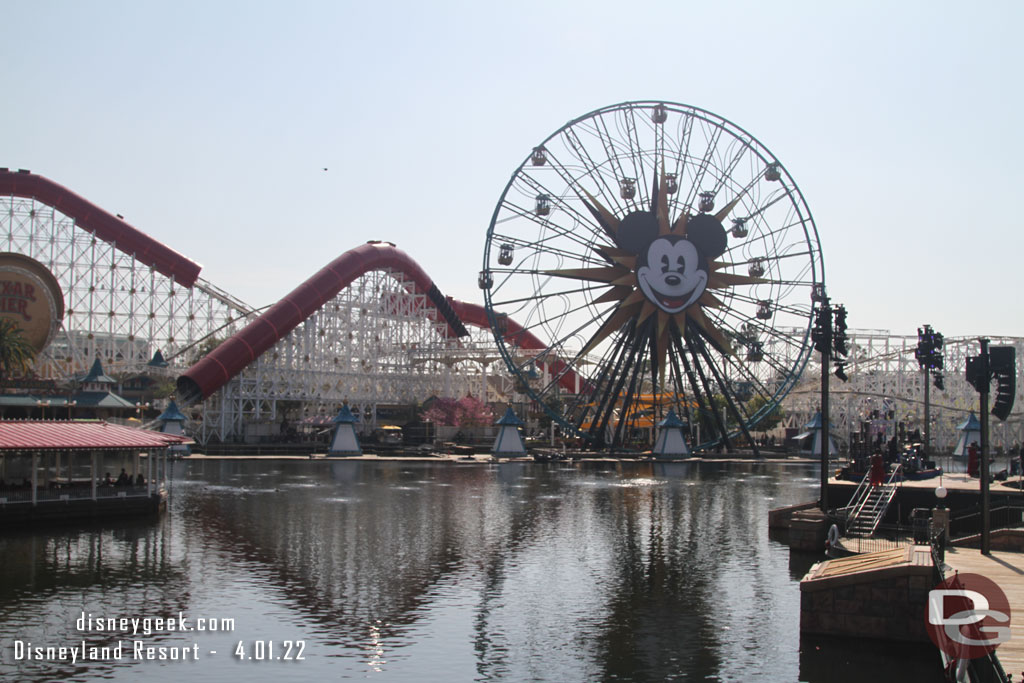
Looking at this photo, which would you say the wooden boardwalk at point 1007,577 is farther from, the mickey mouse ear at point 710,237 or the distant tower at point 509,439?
the distant tower at point 509,439

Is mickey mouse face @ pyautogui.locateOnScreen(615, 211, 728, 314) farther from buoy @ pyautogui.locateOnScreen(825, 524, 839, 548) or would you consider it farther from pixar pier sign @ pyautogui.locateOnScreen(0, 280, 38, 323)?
pixar pier sign @ pyautogui.locateOnScreen(0, 280, 38, 323)

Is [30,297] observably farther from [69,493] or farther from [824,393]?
[824,393]

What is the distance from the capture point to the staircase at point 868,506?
112 feet

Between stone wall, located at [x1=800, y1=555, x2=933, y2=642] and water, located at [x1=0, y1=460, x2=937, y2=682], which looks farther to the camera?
stone wall, located at [x1=800, y1=555, x2=933, y2=642]

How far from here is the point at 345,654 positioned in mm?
22094

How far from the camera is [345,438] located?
288 ft

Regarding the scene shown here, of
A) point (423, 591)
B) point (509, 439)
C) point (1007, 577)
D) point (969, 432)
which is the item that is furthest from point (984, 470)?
point (969, 432)

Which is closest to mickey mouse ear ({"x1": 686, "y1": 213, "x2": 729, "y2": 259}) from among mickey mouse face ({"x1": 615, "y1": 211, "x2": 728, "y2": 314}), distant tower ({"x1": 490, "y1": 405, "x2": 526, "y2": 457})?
mickey mouse face ({"x1": 615, "y1": 211, "x2": 728, "y2": 314})

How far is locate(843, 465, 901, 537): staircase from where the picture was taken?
1339 inches

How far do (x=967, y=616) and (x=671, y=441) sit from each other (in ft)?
221

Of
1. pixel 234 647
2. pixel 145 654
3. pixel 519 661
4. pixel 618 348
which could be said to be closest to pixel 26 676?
pixel 145 654

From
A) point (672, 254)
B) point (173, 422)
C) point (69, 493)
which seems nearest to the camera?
point (69, 493)

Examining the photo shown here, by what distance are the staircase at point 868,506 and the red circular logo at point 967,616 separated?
441 inches

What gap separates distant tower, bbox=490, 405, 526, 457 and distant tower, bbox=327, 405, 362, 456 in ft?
38.2
